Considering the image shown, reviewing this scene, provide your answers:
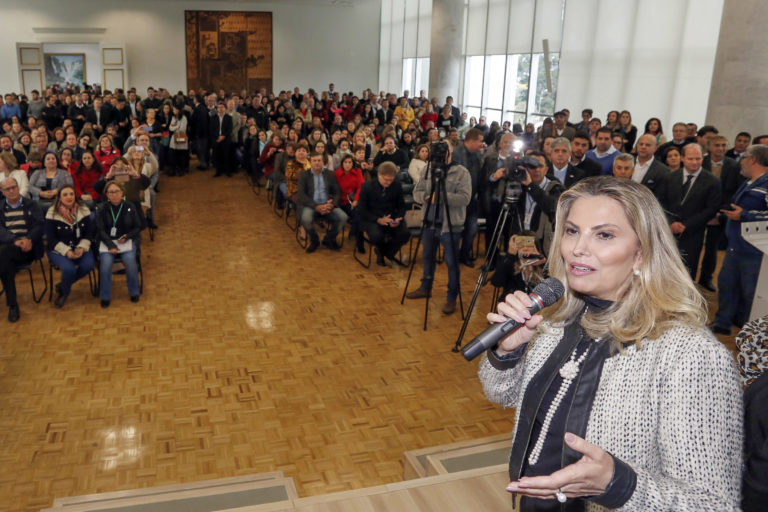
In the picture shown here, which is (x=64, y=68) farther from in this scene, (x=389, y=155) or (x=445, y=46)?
(x=389, y=155)

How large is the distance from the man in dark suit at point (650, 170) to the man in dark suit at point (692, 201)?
0.58ft

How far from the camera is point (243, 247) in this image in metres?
8.45

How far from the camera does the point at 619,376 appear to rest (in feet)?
4.62

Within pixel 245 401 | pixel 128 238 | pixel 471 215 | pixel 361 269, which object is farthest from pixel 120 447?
pixel 471 215

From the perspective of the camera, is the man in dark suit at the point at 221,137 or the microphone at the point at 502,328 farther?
the man in dark suit at the point at 221,137

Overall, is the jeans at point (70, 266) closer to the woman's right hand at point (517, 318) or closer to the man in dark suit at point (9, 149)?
the man in dark suit at point (9, 149)

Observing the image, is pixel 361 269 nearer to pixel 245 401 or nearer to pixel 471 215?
pixel 471 215

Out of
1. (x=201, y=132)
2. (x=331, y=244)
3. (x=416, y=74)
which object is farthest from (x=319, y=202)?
(x=416, y=74)

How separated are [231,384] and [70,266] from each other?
8.61ft

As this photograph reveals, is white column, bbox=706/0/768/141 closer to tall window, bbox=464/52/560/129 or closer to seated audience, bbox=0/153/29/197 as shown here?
tall window, bbox=464/52/560/129

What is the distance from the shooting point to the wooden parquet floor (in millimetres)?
3799

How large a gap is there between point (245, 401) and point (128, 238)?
278 centimetres

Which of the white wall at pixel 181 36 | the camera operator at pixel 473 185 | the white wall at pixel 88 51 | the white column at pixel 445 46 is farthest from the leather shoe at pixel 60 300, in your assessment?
the white wall at pixel 88 51

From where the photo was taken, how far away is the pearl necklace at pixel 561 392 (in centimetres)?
149
